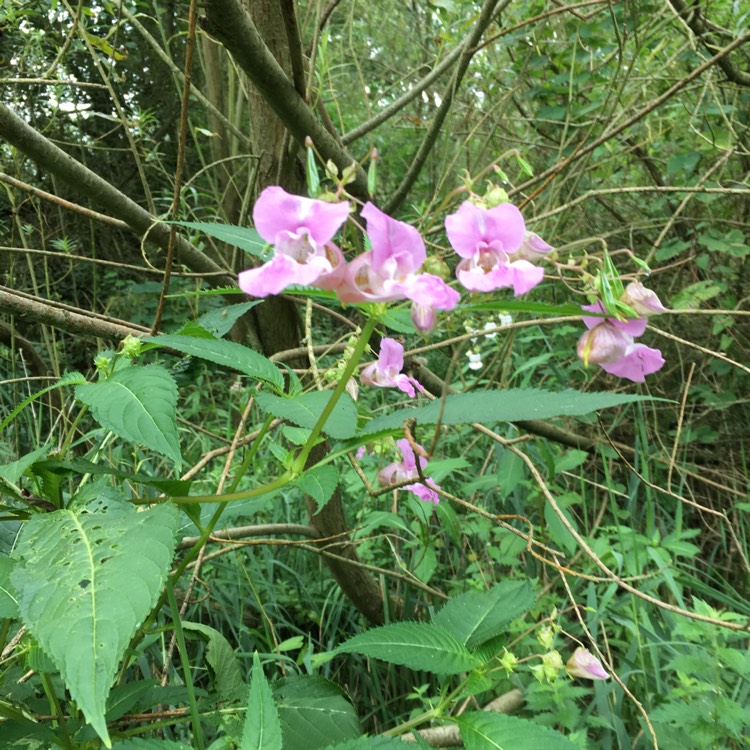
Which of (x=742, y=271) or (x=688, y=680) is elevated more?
(x=742, y=271)

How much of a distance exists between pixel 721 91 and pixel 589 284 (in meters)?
2.68

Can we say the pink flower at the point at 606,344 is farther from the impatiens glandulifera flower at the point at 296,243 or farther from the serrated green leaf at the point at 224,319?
the serrated green leaf at the point at 224,319

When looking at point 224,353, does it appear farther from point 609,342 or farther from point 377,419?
point 609,342

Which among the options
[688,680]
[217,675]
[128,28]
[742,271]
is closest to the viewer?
[217,675]

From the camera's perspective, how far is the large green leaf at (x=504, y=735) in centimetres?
71

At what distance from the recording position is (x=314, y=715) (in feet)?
3.07

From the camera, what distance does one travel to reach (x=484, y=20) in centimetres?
144

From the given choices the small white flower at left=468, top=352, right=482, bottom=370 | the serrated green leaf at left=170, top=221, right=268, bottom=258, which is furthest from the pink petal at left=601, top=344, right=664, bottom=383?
the small white flower at left=468, top=352, right=482, bottom=370

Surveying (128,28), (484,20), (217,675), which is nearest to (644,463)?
(484,20)

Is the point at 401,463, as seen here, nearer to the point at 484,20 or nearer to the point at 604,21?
the point at 484,20

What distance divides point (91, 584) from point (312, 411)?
11.1 inches

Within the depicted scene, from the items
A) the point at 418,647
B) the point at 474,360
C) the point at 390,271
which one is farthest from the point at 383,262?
the point at 474,360

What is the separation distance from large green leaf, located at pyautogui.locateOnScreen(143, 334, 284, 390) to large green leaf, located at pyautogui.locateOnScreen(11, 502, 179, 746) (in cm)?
16

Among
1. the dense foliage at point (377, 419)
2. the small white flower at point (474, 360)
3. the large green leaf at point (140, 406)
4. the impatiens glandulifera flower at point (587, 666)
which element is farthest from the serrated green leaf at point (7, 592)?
the small white flower at point (474, 360)
